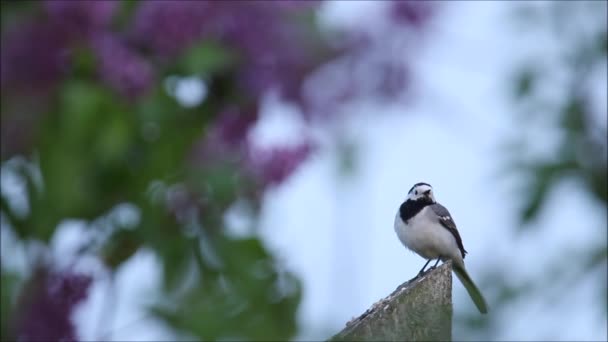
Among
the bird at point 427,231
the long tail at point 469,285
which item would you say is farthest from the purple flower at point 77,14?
the bird at point 427,231

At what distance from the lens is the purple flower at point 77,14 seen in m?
2.74

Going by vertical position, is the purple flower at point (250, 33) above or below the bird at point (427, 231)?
below

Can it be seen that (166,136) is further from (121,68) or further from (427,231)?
(427,231)

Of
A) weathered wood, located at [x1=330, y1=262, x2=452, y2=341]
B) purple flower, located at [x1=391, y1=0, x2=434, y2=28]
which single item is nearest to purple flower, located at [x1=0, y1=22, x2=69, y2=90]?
purple flower, located at [x1=391, y1=0, x2=434, y2=28]

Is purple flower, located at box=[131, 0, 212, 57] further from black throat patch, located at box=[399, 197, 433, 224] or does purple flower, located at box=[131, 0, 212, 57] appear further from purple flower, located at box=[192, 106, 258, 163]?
black throat patch, located at box=[399, 197, 433, 224]

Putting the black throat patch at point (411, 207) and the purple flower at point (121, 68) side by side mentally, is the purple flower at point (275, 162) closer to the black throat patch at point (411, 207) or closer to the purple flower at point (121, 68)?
the purple flower at point (121, 68)

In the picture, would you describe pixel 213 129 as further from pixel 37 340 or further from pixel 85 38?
pixel 37 340

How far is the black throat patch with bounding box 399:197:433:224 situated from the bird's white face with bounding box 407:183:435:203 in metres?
0.01

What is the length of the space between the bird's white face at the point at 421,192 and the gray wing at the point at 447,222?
0.04 meters

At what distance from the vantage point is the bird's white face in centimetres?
483

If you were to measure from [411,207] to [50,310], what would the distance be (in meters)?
2.24

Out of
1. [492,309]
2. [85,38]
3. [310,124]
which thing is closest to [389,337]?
[310,124]

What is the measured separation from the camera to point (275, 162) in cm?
314

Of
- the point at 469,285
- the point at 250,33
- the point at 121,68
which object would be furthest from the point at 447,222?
the point at 121,68
